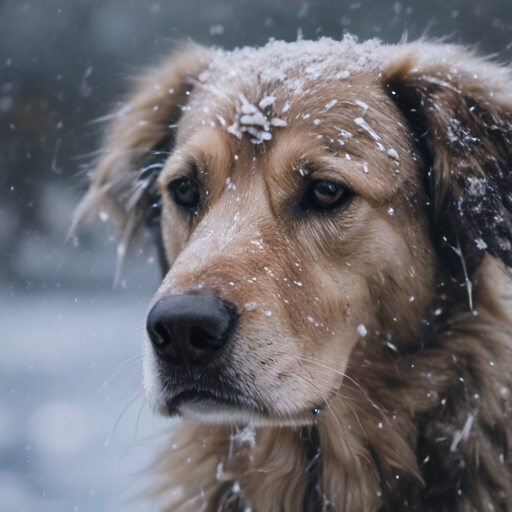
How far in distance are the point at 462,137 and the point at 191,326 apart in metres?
1.29

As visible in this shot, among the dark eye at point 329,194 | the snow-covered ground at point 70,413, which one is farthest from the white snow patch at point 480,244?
the snow-covered ground at point 70,413

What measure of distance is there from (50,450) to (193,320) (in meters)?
3.14

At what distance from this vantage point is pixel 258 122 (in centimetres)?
208

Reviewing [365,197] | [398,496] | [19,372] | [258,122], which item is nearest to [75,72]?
[19,372]

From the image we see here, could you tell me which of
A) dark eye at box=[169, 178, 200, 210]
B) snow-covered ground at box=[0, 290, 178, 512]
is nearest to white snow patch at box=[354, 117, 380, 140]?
dark eye at box=[169, 178, 200, 210]

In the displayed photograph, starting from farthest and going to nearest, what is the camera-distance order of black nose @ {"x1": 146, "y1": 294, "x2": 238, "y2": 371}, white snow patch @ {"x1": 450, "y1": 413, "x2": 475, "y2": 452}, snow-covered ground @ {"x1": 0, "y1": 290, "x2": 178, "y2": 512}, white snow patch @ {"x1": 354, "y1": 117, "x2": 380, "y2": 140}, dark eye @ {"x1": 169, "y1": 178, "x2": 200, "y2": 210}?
snow-covered ground @ {"x1": 0, "y1": 290, "x2": 178, "y2": 512}, dark eye @ {"x1": 169, "y1": 178, "x2": 200, "y2": 210}, white snow patch @ {"x1": 354, "y1": 117, "x2": 380, "y2": 140}, white snow patch @ {"x1": 450, "y1": 413, "x2": 475, "y2": 452}, black nose @ {"x1": 146, "y1": 294, "x2": 238, "y2": 371}

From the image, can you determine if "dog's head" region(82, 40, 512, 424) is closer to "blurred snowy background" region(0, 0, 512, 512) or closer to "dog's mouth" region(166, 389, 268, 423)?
"dog's mouth" region(166, 389, 268, 423)

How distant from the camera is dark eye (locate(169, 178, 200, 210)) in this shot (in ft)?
7.34

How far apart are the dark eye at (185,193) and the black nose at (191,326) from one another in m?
0.77

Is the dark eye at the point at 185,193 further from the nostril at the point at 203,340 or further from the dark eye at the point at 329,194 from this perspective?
the nostril at the point at 203,340

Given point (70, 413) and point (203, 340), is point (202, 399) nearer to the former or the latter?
point (203, 340)

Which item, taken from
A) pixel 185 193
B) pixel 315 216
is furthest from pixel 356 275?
pixel 185 193

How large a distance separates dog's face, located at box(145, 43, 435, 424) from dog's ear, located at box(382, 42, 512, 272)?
0.09 meters

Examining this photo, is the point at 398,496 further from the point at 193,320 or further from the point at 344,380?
the point at 193,320
